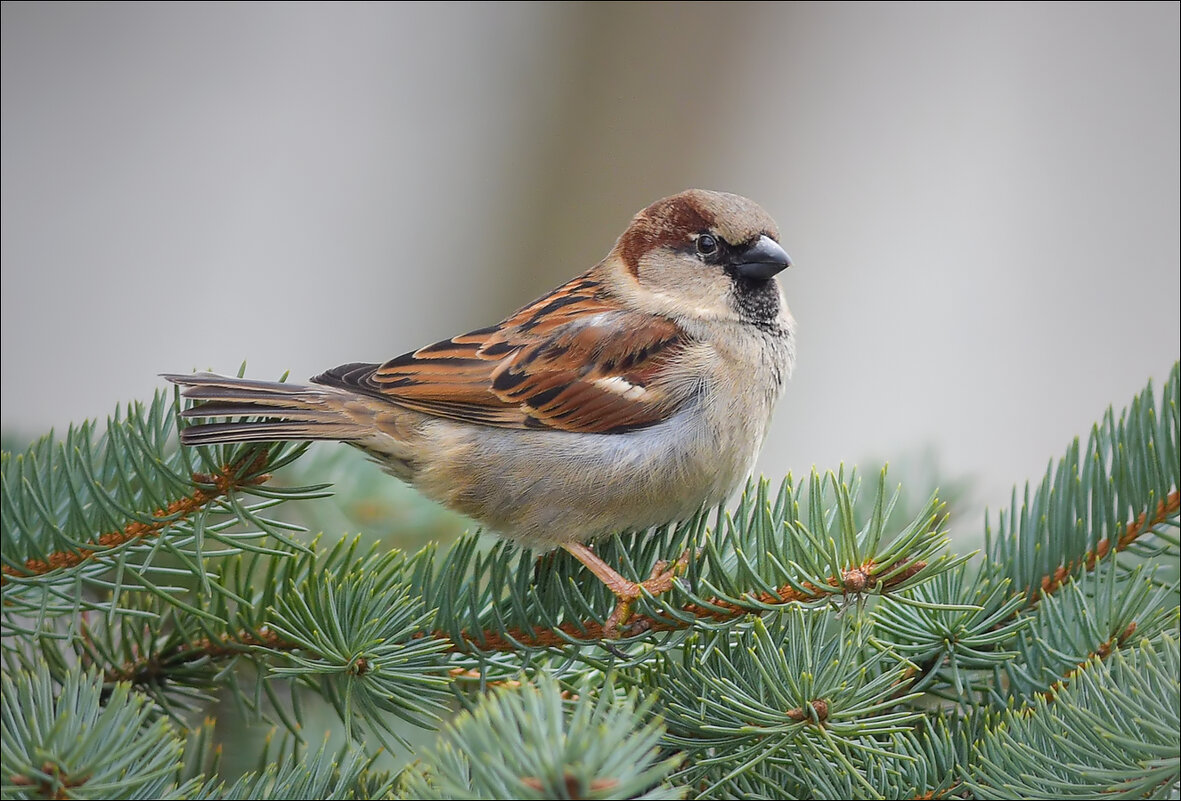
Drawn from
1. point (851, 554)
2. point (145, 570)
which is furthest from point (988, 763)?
point (145, 570)

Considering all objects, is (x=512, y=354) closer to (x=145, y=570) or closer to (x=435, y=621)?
(x=435, y=621)

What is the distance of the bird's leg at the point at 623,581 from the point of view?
1.05 metres

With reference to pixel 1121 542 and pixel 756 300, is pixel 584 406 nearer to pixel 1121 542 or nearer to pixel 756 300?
pixel 756 300

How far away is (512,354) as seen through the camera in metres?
1.58

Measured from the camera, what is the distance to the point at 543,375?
5.10 feet

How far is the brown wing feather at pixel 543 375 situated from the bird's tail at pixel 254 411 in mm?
176

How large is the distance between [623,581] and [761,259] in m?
0.77

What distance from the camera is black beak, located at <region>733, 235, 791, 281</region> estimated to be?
66.2 inches

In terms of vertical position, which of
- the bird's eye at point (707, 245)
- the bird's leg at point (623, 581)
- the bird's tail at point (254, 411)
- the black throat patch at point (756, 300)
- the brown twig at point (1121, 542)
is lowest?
the bird's leg at point (623, 581)

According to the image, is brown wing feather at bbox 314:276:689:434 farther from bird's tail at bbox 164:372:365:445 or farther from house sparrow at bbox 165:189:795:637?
bird's tail at bbox 164:372:365:445

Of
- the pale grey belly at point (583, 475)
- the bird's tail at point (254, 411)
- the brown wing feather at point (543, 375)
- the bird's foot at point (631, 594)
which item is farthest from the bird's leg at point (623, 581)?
the bird's tail at point (254, 411)

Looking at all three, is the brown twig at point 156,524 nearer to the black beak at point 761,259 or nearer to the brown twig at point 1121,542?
the brown twig at point 1121,542

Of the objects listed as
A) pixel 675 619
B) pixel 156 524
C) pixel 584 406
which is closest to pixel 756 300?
pixel 584 406

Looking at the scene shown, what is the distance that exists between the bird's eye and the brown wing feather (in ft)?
0.68
